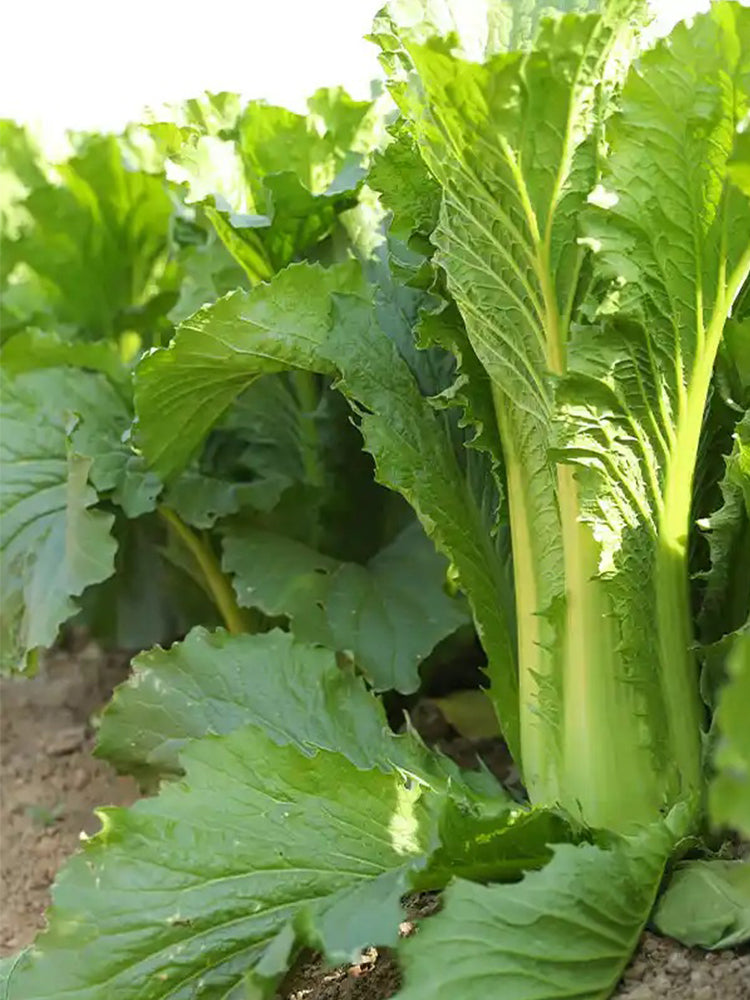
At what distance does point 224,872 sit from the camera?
1.18 m

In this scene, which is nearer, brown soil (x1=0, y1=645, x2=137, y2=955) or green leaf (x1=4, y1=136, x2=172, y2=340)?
brown soil (x1=0, y1=645, x2=137, y2=955)

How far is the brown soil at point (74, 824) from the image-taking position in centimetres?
113

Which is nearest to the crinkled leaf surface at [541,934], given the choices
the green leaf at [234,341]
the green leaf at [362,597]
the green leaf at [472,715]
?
the green leaf at [362,597]

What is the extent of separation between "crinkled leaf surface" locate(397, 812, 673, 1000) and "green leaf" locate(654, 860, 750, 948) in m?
0.04

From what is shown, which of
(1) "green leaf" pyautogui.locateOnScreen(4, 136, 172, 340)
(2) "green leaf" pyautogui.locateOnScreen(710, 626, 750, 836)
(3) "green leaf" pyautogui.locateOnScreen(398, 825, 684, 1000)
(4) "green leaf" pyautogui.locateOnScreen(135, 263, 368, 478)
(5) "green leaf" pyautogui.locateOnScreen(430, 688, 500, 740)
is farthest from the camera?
(1) "green leaf" pyautogui.locateOnScreen(4, 136, 172, 340)

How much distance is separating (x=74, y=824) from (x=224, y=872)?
92 centimetres

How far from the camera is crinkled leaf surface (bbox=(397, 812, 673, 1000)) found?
1.04m

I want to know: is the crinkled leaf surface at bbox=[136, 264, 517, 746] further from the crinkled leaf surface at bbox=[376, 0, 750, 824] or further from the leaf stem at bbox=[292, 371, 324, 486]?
the leaf stem at bbox=[292, 371, 324, 486]

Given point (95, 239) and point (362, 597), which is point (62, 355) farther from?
point (362, 597)

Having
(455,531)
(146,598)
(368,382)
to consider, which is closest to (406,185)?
(368,382)

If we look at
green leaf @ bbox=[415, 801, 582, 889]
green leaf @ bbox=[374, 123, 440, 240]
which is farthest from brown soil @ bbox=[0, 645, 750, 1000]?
green leaf @ bbox=[374, 123, 440, 240]

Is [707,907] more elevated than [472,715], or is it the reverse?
[707,907]

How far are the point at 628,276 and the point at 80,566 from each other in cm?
89

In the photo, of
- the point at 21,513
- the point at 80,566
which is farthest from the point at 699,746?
the point at 21,513
